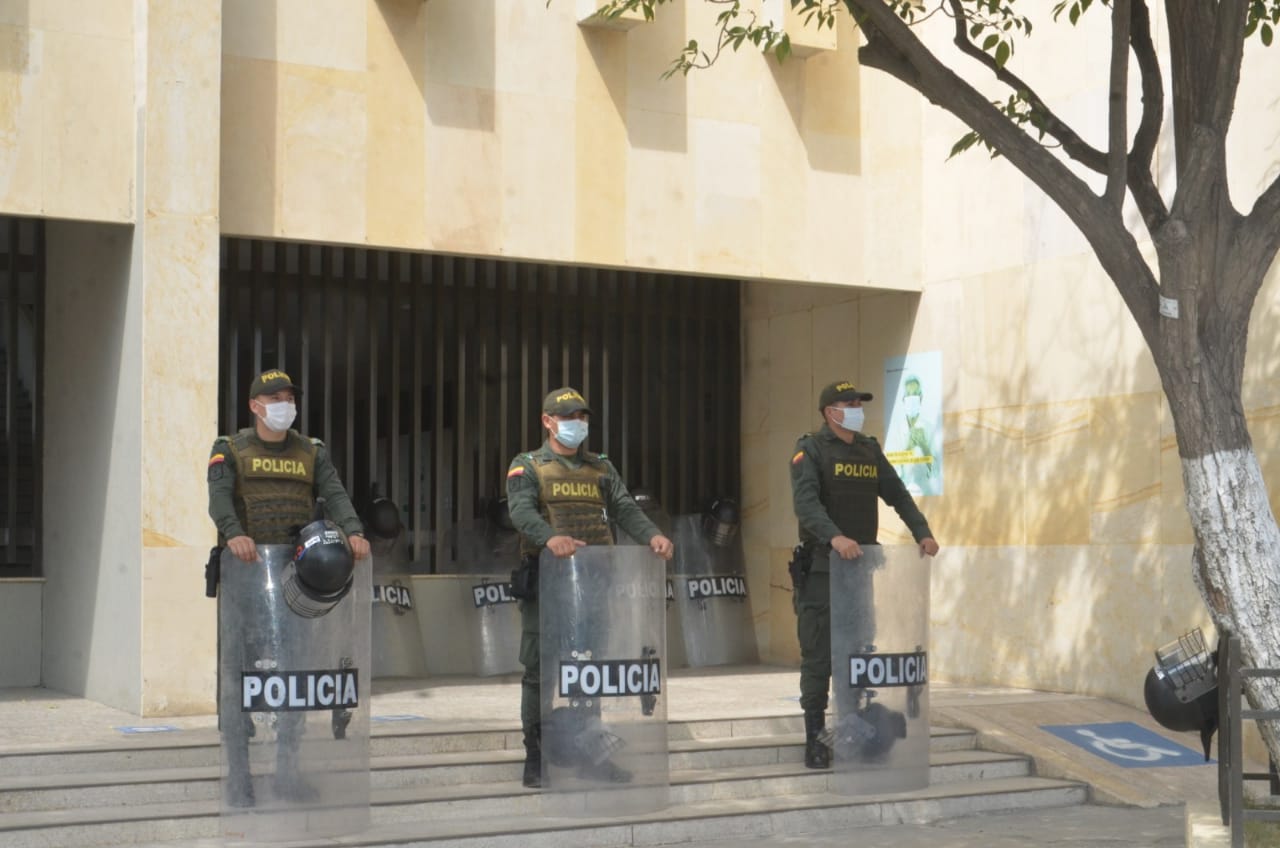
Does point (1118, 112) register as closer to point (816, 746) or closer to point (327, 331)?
point (816, 746)

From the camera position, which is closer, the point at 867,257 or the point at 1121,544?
the point at 1121,544

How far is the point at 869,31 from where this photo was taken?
7.98 m

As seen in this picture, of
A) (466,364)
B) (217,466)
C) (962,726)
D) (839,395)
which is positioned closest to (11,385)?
(466,364)

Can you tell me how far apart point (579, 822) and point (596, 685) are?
2.03 ft

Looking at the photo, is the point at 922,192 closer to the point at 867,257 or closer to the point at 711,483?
the point at 867,257

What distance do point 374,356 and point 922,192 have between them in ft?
13.9

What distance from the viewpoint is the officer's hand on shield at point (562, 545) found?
746 centimetres

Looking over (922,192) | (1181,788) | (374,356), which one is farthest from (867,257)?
(1181,788)

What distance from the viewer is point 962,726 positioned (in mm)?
9758

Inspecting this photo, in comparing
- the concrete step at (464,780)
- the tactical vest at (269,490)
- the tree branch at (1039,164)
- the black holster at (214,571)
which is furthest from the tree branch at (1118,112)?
the black holster at (214,571)

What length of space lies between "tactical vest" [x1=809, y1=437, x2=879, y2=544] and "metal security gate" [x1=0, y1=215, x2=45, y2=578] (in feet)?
18.7

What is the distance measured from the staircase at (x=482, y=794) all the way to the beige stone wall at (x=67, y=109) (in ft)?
10.2

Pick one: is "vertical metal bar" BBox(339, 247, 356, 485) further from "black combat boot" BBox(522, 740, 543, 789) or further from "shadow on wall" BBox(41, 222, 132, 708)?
"black combat boot" BBox(522, 740, 543, 789)

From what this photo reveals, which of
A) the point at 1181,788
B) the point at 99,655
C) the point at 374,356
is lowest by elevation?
the point at 1181,788
